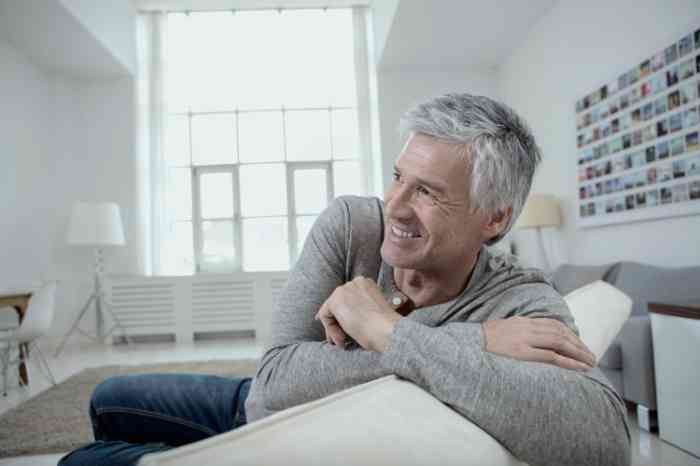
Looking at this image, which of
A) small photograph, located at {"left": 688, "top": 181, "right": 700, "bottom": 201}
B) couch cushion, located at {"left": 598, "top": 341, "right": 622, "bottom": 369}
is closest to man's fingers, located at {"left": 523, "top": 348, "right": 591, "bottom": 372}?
couch cushion, located at {"left": 598, "top": 341, "right": 622, "bottom": 369}

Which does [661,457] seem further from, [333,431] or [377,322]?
[333,431]

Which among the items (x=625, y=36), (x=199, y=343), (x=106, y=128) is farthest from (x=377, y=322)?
(x=106, y=128)

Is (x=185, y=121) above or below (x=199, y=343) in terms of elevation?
above

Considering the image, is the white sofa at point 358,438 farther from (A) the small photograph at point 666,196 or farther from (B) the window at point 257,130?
(B) the window at point 257,130

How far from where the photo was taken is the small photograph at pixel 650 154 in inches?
135

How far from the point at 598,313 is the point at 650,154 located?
2825 mm

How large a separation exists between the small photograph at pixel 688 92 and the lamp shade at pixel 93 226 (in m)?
5.38

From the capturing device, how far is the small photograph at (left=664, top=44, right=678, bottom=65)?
3.19 meters

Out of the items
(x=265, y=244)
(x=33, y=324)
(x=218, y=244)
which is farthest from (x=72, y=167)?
(x=33, y=324)

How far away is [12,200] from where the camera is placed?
532cm

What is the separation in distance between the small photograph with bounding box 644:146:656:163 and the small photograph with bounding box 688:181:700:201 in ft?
1.34

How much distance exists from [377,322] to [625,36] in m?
3.91

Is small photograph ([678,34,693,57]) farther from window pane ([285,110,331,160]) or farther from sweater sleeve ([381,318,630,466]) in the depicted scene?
window pane ([285,110,331,160])

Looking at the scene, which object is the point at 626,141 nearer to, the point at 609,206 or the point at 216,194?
the point at 609,206
